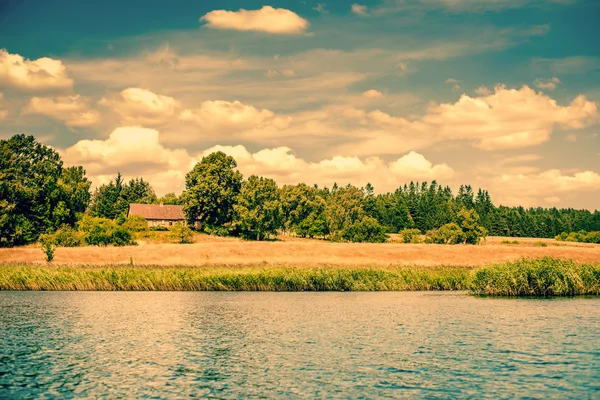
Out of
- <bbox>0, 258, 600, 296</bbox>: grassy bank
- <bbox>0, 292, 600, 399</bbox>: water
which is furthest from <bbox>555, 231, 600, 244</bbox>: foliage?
<bbox>0, 292, 600, 399</bbox>: water

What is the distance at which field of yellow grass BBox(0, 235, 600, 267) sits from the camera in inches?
3538

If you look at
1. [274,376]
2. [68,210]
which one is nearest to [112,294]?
[274,376]

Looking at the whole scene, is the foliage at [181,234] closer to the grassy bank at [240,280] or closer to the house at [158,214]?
the house at [158,214]

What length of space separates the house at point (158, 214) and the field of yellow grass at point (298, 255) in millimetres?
69443

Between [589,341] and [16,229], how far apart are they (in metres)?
113

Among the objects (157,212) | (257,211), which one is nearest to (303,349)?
(257,211)

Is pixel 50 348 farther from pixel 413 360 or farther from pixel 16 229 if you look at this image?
pixel 16 229

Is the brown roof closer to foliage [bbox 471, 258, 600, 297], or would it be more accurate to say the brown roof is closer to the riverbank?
the riverbank

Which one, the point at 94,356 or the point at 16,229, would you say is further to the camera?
the point at 16,229

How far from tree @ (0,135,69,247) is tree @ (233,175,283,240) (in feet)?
133

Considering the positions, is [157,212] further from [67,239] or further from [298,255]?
[298,255]

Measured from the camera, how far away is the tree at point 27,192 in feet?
384

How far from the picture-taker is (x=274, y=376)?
25047mm

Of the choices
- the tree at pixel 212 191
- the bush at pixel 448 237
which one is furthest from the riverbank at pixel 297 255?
the tree at pixel 212 191
